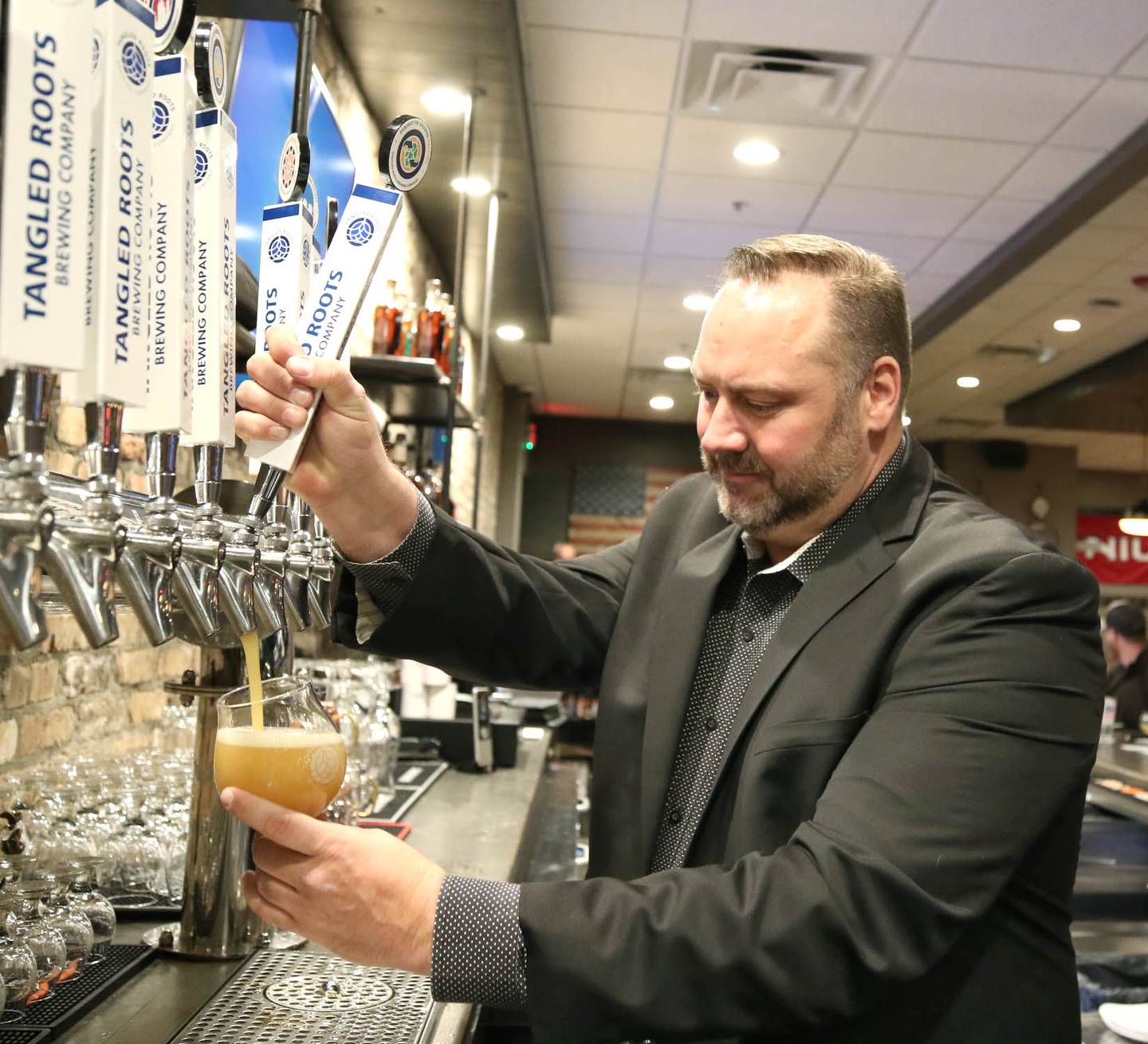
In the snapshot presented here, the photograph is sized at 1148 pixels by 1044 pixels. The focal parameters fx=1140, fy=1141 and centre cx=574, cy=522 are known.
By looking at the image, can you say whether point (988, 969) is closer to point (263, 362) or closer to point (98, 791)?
point (263, 362)

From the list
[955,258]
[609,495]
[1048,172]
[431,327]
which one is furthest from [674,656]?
[609,495]

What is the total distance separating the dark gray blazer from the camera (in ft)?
3.77

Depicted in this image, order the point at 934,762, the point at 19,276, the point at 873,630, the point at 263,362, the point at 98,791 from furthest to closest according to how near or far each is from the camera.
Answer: the point at 98,791, the point at 873,630, the point at 934,762, the point at 263,362, the point at 19,276

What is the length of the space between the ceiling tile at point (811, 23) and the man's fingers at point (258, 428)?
3.12 meters

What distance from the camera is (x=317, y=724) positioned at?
3.83 feet

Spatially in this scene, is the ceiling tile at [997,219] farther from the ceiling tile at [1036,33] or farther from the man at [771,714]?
the man at [771,714]

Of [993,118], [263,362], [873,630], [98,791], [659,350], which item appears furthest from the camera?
[659,350]

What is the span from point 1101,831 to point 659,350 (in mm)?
5462

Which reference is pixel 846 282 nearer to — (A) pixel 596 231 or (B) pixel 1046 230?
(B) pixel 1046 230

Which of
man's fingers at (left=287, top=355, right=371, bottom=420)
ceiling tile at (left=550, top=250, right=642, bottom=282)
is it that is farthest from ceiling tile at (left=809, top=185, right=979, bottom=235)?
man's fingers at (left=287, top=355, right=371, bottom=420)

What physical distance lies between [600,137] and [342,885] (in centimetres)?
436

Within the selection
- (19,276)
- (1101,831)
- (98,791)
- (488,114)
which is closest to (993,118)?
(488,114)

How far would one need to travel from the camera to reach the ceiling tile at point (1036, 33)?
364 cm

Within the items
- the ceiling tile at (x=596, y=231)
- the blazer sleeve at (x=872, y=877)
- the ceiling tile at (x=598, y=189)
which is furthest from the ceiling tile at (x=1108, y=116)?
the blazer sleeve at (x=872, y=877)
